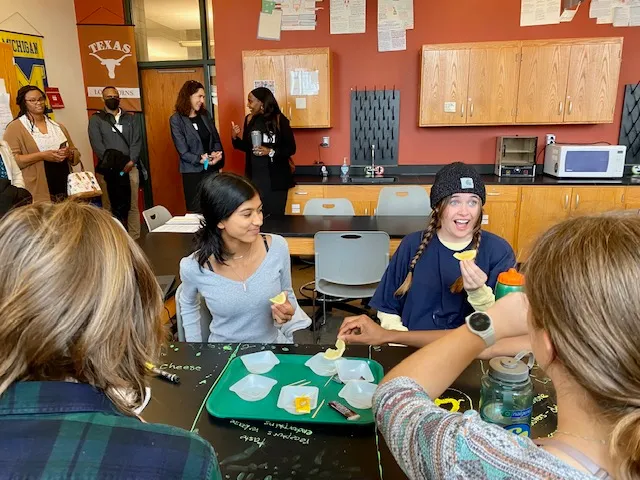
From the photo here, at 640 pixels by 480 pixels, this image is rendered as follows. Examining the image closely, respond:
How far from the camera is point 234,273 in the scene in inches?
76.3

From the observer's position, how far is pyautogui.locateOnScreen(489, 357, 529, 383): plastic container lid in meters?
1.05

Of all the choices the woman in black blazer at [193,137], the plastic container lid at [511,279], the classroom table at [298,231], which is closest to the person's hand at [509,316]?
the plastic container lid at [511,279]

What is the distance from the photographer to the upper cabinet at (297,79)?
15.5 feet

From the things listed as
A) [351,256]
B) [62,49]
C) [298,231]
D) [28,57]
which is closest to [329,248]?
[351,256]

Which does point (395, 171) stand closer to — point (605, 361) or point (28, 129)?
point (28, 129)

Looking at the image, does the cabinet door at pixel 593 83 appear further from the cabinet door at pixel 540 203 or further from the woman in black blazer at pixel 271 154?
the woman in black blazer at pixel 271 154

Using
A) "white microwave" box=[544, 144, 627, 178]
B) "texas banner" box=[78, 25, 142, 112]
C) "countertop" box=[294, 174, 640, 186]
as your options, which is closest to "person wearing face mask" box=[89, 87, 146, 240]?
"texas banner" box=[78, 25, 142, 112]

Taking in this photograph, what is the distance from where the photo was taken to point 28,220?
0.69m

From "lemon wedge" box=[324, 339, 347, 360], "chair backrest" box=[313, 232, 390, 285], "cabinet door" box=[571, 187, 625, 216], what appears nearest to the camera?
"lemon wedge" box=[324, 339, 347, 360]

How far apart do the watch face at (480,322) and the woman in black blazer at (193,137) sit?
3.92 m

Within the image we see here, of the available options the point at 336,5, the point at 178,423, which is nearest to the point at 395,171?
the point at 336,5

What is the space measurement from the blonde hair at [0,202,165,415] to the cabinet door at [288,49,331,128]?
431cm

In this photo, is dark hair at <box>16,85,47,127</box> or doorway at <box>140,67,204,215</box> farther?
doorway at <box>140,67,204,215</box>

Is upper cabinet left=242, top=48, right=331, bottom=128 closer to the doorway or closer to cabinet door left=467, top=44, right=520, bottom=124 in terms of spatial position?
the doorway
